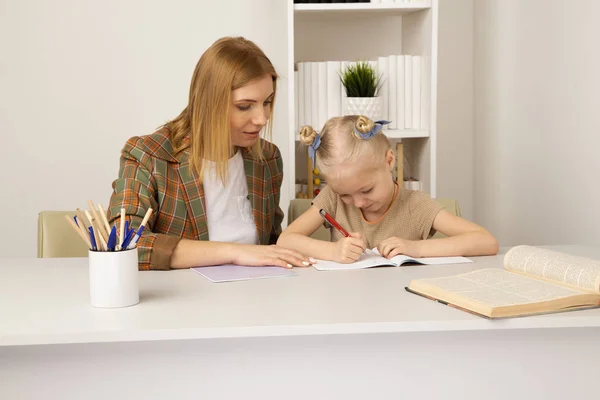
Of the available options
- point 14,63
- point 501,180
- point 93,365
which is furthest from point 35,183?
point 93,365

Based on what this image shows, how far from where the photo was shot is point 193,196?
2.16 metres

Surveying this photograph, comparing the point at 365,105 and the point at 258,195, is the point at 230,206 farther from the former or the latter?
the point at 365,105

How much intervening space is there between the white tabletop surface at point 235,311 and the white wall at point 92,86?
75.4 inches

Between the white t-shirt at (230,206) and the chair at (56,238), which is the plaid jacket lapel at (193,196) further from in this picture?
the chair at (56,238)

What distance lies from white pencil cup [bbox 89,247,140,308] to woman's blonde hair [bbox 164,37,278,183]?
0.72m

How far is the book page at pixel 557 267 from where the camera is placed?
146 centimetres

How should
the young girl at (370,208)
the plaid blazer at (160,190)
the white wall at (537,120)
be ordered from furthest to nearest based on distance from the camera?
the white wall at (537,120) → the plaid blazer at (160,190) → the young girl at (370,208)

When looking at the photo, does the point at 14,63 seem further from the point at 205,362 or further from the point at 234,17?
the point at 205,362

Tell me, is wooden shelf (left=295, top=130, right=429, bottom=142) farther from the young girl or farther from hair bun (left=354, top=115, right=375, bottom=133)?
hair bun (left=354, top=115, right=375, bottom=133)

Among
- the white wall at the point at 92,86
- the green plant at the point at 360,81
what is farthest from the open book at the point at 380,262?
the white wall at the point at 92,86

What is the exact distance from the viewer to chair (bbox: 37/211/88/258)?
85.4 inches

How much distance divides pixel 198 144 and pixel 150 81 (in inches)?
60.5

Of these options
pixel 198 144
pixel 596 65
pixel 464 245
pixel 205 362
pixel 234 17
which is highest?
pixel 234 17

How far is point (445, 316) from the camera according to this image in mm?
1338
